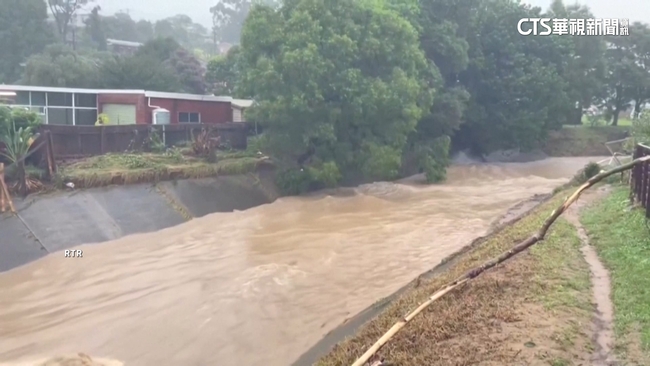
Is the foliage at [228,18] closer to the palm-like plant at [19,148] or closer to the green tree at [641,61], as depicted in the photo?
the green tree at [641,61]

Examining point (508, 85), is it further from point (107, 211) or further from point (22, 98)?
point (107, 211)

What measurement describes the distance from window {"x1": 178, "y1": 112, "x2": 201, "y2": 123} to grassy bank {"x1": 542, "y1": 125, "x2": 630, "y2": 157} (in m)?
20.8

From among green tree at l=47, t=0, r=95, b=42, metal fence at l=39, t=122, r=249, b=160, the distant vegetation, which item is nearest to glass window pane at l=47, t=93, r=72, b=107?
metal fence at l=39, t=122, r=249, b=160

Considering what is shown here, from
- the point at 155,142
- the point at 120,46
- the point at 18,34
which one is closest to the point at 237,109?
the point at 155,142

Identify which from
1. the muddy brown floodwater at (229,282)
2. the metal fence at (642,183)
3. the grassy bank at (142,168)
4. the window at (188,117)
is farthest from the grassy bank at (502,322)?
the window at (188,117)

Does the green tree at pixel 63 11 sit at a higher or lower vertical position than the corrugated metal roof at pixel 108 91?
higher

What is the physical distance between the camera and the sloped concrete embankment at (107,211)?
51.2ft

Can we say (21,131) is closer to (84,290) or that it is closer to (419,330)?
(84,290)

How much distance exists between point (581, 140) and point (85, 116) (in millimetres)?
28911

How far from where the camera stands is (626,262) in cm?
884

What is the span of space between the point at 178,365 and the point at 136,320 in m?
2.47

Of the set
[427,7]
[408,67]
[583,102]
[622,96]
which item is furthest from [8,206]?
[622,96]

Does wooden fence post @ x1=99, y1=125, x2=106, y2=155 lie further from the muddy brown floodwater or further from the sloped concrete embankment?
the muddy brown floodwater

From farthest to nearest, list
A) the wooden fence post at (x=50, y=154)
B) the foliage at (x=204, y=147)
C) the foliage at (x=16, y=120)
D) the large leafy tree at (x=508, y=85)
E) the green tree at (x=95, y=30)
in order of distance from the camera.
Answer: the green tree at (x=95, y=30), the large leafy tree at (x=508, y=85), the foliage at (x=204, y=147), the wooden fence post at (x=50, y=154), the foliage at (x=16, y=120)
